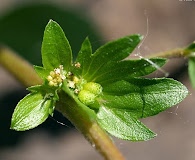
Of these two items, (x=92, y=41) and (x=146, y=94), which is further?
(x=92, y=41)

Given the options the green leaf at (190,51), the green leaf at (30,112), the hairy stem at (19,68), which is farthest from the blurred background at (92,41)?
the green leaf at (30,112)

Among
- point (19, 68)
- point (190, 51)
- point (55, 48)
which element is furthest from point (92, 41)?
point (55, 48)

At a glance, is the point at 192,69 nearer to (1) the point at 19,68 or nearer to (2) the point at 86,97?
(2) the point at 86,97

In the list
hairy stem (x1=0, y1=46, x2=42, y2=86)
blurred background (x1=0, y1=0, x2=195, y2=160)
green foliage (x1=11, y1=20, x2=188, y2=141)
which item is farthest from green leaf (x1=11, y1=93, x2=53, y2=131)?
blurred background (x1=0, y1=0, x2=195, y2=160)

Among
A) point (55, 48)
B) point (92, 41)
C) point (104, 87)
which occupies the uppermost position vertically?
point (55, 48)

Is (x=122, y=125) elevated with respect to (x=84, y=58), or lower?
lower

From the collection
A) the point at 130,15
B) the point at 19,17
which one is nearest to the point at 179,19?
the point at 130,15

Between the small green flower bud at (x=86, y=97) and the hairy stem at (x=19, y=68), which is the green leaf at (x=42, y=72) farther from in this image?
the hairy stem at (x=19, y=68)
